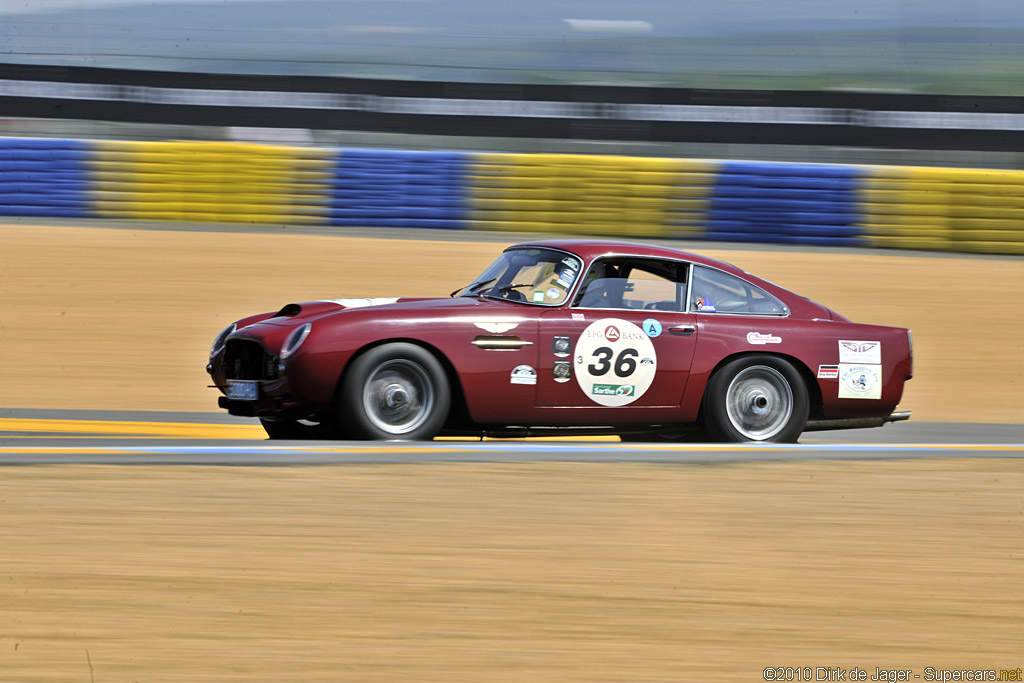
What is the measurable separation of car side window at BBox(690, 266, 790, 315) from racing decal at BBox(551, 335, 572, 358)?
86 cm

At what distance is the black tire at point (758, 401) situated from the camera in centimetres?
698

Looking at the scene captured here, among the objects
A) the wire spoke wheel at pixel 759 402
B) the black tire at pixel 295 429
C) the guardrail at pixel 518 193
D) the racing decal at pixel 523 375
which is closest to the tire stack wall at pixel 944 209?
the guardrail at pixel 518 193

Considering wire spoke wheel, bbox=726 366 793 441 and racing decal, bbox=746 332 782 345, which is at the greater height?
racing decal, bbox=746 332 782 345

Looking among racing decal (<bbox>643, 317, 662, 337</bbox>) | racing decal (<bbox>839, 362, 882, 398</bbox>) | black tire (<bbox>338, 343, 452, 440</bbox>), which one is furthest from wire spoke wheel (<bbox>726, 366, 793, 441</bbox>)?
black tire (<bbox>338, 343, 452, 440</bbox>)

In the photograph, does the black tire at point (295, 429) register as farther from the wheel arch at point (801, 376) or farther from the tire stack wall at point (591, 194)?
the tire stack wall at point (591, 194)

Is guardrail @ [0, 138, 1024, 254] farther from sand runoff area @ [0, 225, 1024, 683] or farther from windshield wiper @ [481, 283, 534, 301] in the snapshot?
sand runoff area @ [0, 225, 1024, 683]

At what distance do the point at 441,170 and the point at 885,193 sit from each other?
5495mm

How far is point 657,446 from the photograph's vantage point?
22.0ft

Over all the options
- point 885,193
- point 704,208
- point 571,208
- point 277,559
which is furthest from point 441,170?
point 277,559

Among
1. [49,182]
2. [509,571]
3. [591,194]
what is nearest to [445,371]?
[509,571]

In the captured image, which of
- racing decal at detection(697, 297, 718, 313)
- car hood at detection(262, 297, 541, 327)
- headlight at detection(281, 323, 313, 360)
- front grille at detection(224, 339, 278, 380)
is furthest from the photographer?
racing decal at detection(697, 297, 718, 313)

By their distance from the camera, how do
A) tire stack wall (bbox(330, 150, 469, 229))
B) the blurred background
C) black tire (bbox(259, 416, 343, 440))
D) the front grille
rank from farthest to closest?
the blurred background → tire stack wall (bbox(330, 150, 469, 229)) → black tire (bbox(259, 416, 343, 440)) → the front grille

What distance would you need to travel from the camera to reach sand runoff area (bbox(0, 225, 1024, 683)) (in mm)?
3404

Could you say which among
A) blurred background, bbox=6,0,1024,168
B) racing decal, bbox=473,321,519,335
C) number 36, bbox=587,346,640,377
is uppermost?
blurred background, bbox=6,0,1024,168
